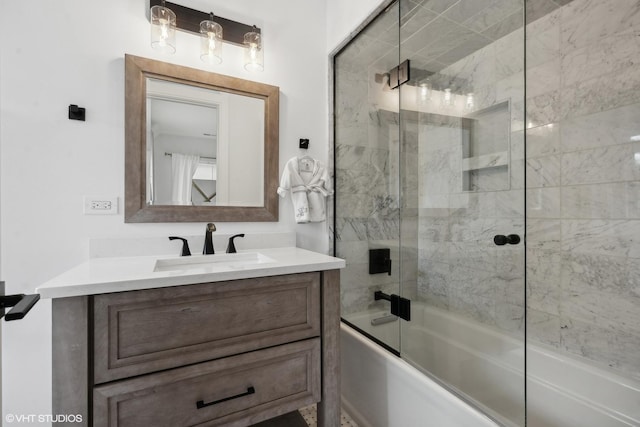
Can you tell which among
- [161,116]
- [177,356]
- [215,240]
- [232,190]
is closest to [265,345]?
[177,356]

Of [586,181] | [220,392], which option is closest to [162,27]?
[220,392]

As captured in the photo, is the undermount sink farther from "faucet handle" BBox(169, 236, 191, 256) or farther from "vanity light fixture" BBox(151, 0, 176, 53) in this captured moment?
"vanity light fixture" BBox(151, 0, 176, 53)

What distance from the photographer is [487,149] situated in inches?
59.2

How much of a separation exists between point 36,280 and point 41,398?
513 millimetres

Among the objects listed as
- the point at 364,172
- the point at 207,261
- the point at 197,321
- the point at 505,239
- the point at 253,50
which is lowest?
the point at 197,321

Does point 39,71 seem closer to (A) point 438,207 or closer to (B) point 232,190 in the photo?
(B) point 232,190

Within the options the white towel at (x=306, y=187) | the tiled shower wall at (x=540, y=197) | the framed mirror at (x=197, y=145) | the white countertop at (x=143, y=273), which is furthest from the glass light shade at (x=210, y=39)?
the white countertop at (x=143, y=273)

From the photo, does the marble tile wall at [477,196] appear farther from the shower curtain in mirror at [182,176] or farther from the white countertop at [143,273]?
the shower curtain in mirror at [182,176]

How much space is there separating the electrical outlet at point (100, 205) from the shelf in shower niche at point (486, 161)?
1.75 meters

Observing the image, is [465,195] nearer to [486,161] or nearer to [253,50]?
[486,161]

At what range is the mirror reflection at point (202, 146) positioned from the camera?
151cm

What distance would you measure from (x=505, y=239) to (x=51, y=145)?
2.01 m

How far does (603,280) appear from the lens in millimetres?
1485

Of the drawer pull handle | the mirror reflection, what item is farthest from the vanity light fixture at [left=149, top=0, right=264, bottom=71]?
the drawer pull handle
